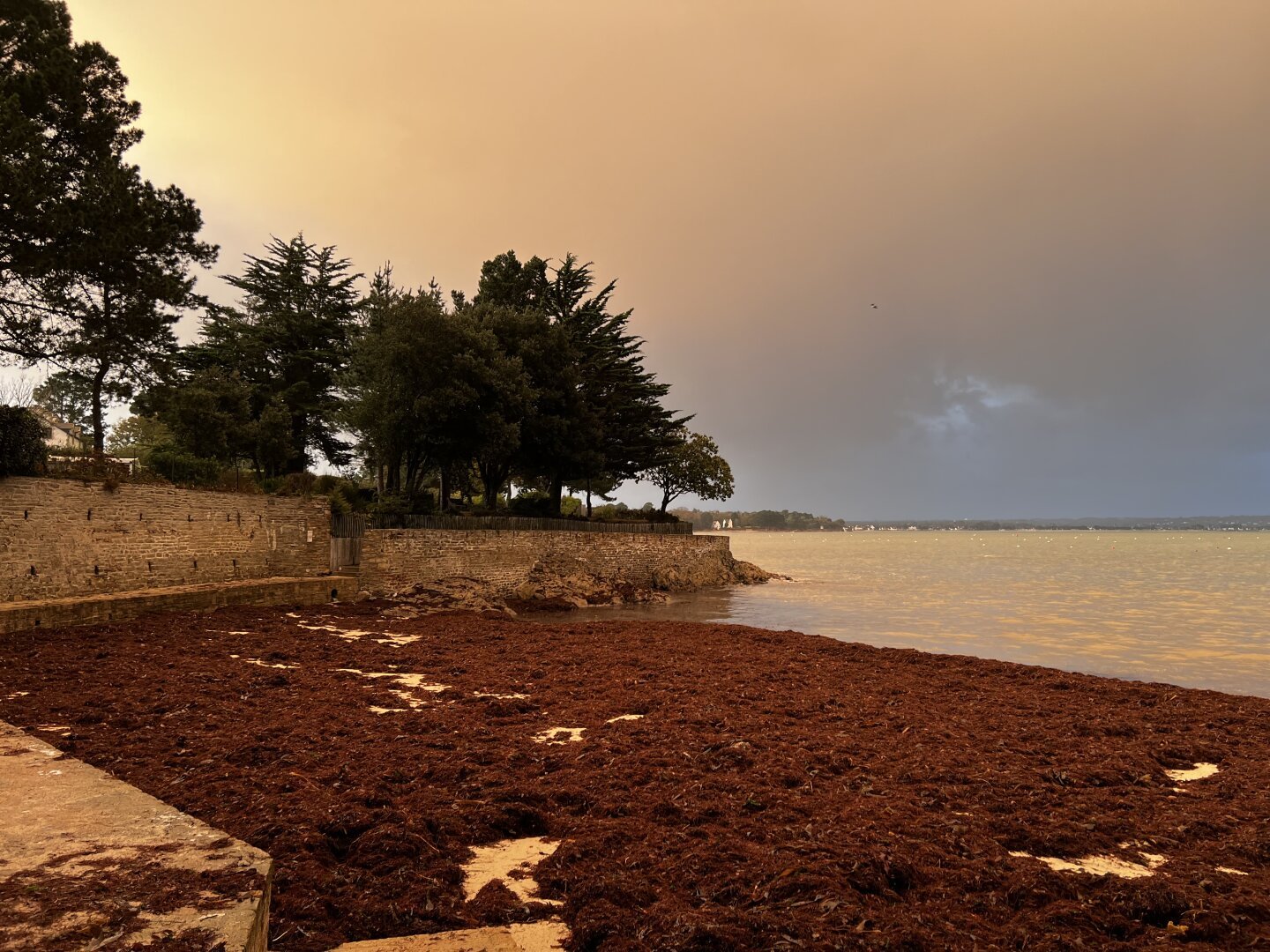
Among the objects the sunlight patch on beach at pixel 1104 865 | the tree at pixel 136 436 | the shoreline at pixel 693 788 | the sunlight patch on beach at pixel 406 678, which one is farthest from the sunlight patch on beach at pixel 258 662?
the tree at pixel 136 436

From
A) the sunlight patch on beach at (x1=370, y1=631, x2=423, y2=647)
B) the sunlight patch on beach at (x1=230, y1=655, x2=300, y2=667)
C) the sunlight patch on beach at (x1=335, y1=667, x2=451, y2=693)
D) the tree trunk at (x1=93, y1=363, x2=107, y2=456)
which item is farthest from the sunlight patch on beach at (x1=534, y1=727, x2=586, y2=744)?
the tree trunk at (x1=93, y1=363, x2=107, y2=456)

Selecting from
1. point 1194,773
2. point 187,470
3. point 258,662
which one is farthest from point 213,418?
point 1194,773

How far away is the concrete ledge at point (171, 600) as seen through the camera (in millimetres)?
12445

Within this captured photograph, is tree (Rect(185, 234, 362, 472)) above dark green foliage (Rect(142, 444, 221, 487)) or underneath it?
above

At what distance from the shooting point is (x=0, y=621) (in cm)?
1193

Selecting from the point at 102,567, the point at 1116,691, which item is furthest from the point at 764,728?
the point at 102,567

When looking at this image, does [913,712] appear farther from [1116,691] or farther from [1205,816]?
[1116,691]

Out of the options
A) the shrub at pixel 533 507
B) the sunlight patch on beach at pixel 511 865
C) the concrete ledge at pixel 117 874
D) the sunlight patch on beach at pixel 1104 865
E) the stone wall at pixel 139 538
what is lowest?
the sunlight patch on beach at pixel 1104 865

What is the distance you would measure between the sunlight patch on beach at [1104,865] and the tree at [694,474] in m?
42.2

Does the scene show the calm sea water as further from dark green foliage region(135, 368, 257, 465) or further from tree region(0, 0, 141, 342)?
tree region(0, 0, 141, 342)

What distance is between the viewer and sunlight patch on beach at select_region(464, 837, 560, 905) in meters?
4.36

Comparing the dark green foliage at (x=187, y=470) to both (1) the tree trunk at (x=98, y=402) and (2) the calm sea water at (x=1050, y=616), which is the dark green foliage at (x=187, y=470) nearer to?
(1) the tree trunk at (x=98, y=402)

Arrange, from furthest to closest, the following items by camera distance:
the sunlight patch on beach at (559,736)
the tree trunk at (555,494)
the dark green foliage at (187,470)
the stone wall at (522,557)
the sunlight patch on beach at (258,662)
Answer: the tree trunk at (555,494), the stone wall at (522,557), the dark green foliage at (187,470), the sunlight patch on beach at (258,662), the sunlight patch on beach at (559,736)

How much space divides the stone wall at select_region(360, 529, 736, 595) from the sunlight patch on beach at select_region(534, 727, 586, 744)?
655 inches
